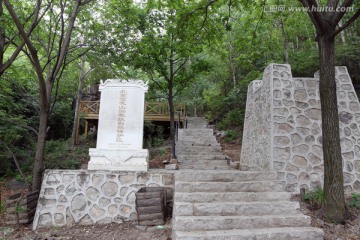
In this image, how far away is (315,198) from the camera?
4.12m

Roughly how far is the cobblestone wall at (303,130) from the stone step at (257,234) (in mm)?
1306

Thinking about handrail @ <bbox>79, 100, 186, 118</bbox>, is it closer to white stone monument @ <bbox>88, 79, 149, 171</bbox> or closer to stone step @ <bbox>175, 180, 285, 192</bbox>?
white stone monument @ <bbox>88, 79, 149, 171</bbox>

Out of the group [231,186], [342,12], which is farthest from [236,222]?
[342,12]

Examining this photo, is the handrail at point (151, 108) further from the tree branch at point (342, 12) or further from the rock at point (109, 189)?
the tree branch at point (342, 12)

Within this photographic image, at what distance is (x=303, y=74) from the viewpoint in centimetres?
905

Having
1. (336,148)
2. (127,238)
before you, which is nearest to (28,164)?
→ (127,238)

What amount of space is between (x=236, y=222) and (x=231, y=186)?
847 millimetres

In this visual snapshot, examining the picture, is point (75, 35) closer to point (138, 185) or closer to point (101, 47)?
point (101, 47)

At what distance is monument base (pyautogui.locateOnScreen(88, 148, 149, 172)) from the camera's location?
489 centimetres

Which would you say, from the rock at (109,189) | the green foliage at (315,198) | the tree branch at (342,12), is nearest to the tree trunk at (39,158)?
the rock at (109,189)

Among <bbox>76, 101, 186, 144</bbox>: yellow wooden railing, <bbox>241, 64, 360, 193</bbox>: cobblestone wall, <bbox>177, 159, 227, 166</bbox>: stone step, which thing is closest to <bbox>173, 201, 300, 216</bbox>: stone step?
<bbox>241, 64, 360, 193</bbox>: cobblestone wall

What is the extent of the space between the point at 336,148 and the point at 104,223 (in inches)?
171

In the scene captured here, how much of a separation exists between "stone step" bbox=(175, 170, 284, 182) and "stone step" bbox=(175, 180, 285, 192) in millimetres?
215

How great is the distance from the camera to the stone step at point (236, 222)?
330 cm
